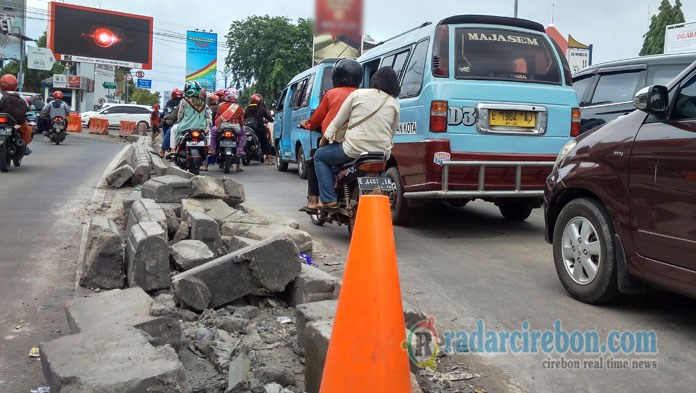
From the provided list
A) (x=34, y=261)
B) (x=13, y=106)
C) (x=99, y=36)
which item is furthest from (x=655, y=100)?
(x=99, y=36)

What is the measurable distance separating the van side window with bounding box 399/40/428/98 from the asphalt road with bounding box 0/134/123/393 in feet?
12.2

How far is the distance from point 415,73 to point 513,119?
1163mm

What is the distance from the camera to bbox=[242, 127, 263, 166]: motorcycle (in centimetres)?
1612

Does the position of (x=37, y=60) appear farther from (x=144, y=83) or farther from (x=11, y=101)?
(x=11, y=101)

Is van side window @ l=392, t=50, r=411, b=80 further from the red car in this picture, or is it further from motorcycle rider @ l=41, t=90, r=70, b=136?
motorcycle rider @ l=41, t=90, r=70, b=136

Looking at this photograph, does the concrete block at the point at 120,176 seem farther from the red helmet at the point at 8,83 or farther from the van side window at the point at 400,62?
the van side window at the point at 400,62

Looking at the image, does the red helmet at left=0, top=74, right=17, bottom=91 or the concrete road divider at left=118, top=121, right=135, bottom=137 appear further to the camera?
the concrete road divider at left=118, top=121, right=135, bottom=137

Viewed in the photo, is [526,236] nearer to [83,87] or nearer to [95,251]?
[95,251]

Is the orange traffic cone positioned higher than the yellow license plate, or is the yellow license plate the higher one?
the yellow license plate

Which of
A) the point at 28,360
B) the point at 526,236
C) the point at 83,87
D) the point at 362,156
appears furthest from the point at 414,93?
the point at 83,87

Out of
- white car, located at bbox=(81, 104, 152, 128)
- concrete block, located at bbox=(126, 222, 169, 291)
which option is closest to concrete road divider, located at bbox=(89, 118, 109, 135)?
white car, located at bbox=(81, 104, 152, 128)

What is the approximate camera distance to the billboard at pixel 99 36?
162 ft

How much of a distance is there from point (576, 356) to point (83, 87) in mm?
60610

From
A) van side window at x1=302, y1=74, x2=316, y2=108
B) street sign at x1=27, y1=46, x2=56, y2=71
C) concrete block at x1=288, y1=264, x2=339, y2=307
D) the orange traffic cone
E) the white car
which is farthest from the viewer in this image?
street sign at x1=27, y1=46, x2=56, y2=71
